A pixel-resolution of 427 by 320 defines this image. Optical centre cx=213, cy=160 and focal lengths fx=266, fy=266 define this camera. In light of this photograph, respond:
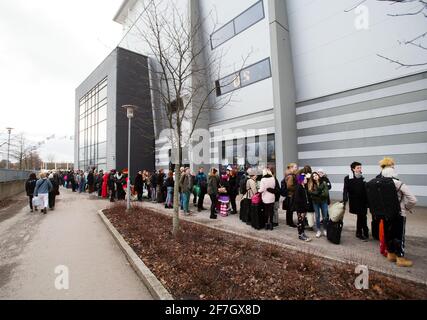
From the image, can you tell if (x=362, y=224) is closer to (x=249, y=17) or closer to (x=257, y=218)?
(x=257, y=218)

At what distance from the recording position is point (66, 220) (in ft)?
31.7

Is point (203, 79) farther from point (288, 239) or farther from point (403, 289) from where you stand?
point (403, 289)

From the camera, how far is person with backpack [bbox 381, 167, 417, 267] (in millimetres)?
4656

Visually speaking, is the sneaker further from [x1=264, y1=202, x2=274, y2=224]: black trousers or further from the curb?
the curb

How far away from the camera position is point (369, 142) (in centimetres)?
1205

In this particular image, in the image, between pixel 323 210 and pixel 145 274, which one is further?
pixel 323 210

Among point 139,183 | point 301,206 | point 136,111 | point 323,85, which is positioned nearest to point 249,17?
point 323,85

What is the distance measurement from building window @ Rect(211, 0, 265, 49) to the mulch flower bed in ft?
47.5

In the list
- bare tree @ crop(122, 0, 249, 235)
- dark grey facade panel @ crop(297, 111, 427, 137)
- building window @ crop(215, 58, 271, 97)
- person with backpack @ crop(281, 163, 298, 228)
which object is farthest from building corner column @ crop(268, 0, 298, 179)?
person with backpack @ crop(281, 163, 298, 228)

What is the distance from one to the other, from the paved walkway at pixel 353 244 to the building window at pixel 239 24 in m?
12.8

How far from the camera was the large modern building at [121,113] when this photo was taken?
24062 millimetres

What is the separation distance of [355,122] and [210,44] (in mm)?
11737

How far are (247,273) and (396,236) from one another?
284 cm
